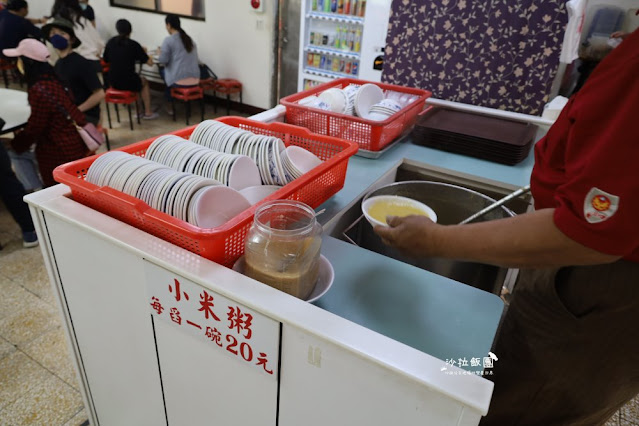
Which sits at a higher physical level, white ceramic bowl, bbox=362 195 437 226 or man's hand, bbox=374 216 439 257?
man's hand, bbox=374 216 439 257

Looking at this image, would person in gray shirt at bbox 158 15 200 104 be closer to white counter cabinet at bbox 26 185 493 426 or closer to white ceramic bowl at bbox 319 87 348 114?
white ceramic bowl at bbox 319 87 348 114

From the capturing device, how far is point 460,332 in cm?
96

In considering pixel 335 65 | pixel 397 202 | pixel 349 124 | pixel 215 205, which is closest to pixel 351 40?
pixel 335 65

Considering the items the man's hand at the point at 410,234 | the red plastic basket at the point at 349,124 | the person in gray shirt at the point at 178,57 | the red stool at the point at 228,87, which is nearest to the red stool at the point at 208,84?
the red stool at the point at 228,87

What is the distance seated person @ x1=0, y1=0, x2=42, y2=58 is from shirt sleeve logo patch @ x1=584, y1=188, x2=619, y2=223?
5.80 m

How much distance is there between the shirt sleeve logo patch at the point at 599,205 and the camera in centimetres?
73

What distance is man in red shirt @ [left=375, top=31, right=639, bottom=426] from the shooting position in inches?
29.0

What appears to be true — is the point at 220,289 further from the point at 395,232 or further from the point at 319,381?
the point at 395,232

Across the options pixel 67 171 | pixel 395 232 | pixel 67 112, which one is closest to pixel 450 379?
pixel 395 232

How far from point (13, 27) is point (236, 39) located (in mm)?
2598

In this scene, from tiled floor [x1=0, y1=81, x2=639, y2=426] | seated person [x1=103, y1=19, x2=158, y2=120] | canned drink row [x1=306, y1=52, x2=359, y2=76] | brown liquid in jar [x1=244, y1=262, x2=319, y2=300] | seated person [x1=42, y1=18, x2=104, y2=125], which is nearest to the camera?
brown liquid in jar [x1=244, y1=262, x2=319, y2=300]

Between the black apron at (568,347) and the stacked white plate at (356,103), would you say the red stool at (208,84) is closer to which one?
the stacked white plate at (356,103)

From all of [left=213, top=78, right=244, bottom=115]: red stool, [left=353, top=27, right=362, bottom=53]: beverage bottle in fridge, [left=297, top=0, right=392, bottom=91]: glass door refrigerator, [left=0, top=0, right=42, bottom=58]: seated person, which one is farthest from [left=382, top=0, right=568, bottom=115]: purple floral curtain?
[left=0, top=0, right=42, bottom=58]: seated person

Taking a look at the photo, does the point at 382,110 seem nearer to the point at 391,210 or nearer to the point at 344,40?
the point at 391,210
